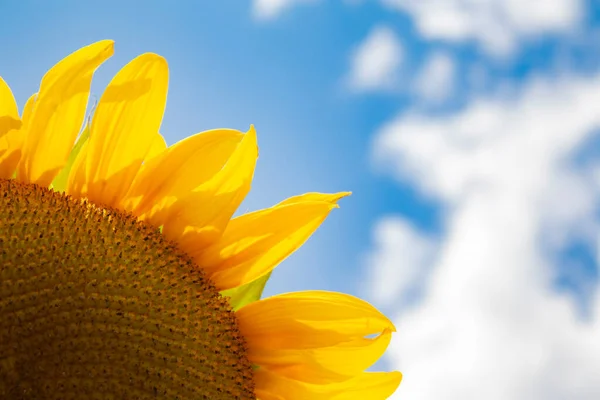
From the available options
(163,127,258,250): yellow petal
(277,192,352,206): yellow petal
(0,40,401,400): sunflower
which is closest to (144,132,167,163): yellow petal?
(0,40,401,400): sunflower

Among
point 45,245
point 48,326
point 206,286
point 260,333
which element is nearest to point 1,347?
point 48,326

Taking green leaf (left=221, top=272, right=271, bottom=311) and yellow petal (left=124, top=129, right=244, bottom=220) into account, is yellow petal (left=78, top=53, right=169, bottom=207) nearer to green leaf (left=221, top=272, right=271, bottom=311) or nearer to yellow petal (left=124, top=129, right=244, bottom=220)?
yellow petal (left=124, top=129, right=244, bottom=220)

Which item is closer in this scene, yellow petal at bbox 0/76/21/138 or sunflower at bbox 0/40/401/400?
sunflower at bbox 0/40/401/400

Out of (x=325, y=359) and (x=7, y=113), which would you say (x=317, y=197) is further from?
(x=7, y=113)

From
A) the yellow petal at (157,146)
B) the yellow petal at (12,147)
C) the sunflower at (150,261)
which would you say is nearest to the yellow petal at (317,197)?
the sunflower at (150,261)

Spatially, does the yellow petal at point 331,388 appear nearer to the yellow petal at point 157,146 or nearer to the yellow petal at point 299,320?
the yellow petal at point 299,320
